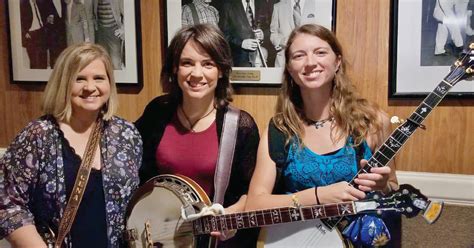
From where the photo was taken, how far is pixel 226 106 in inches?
65.2

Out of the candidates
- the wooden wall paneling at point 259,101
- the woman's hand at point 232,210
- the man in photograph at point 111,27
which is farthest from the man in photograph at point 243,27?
the woman's hand at point 232,210

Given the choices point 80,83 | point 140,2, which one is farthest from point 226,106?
point 140,2

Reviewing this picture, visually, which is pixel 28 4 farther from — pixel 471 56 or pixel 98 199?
pixel 471 56

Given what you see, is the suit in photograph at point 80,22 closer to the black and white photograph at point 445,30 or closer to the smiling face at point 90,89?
the smiling face at point 90,89

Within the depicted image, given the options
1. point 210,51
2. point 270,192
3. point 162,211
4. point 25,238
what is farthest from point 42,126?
point 270,192

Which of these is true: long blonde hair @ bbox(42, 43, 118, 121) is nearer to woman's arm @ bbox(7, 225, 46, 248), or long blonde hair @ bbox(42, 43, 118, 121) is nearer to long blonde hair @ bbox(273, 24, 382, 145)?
woman's arm @ bbox(7, 225, 46, 248)

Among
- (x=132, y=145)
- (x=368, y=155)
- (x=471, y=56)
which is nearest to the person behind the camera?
(x=471, y=56)

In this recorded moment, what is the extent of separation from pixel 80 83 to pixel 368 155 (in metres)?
0.92

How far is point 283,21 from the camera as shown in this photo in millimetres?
1845

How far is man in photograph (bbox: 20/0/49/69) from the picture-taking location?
2.27 metres

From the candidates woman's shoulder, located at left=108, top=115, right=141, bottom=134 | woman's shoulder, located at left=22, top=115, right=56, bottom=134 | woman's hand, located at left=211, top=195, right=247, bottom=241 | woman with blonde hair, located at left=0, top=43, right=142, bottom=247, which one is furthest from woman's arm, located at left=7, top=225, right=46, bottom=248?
woman's hand, located at left=211, top=195, right=247, bottom=241

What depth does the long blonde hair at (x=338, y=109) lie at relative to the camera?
1411 mm

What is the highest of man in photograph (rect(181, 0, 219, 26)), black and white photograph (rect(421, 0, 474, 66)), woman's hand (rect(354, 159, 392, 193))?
man in photograph (rect(181, 0, 219, 26))

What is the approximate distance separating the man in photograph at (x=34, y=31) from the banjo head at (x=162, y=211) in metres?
1.12
